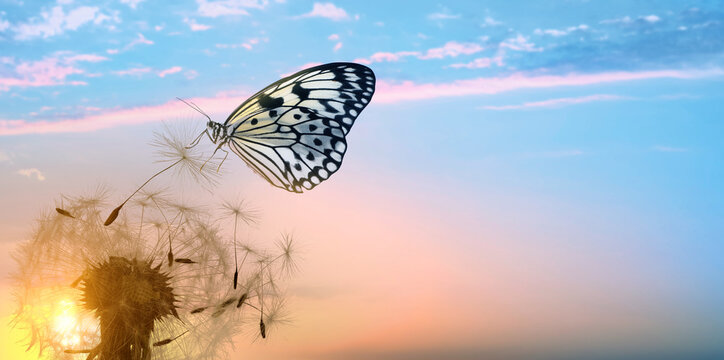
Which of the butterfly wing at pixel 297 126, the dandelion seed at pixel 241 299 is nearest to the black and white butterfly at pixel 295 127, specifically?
the butterfly wing at pixel 297 126

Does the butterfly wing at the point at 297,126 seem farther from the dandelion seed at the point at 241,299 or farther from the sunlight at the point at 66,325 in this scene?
the sunlight at the point at 66,325

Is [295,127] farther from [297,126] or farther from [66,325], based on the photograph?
[66,325]

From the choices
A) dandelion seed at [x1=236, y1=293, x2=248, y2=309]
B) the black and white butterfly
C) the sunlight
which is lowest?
the sunlight

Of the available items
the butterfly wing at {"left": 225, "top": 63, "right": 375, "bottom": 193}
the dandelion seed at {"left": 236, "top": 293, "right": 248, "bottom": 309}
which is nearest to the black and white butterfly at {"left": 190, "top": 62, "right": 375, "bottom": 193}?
the butterfly wing at {"left": 225, "top": 63, "right": 375, "bottom": 193}

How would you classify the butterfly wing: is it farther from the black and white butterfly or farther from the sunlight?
the sunlight

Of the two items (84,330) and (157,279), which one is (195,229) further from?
(84,330)

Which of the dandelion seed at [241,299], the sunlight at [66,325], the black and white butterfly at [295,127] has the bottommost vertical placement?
the sunlight at [66,325]

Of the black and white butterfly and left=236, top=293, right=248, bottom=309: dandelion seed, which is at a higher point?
the black and white butterfly

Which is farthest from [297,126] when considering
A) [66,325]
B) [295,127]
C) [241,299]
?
[66,325]

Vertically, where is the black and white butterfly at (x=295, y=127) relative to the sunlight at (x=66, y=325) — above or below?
above
